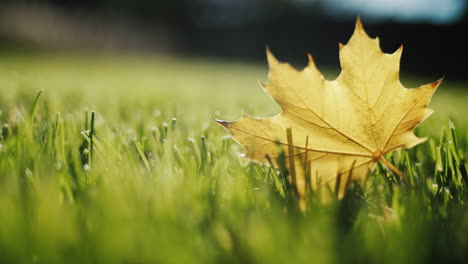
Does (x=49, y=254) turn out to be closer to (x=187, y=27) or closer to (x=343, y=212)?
(x=343, y=212)

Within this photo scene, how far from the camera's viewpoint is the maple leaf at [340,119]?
2.01ft

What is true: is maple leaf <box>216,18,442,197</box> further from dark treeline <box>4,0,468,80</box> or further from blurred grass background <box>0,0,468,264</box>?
dark treeline <box>4,0,468,80</box>

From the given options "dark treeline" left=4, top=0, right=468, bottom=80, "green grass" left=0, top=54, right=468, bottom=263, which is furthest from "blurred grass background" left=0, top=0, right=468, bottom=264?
"dark treeline" left=4, top=0, right=468, bottom=80

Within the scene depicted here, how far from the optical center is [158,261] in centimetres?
39

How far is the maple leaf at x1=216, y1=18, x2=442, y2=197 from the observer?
614mm

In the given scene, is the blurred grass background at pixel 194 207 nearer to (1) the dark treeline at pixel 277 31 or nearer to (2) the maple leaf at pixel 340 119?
(2) the maple leaf at pixel 340 119

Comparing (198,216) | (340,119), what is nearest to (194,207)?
(198,216)

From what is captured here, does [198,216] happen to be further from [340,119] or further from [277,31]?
[277,31]

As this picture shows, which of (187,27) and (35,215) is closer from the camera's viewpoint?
(35,215)

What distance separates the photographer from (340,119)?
2.15ft


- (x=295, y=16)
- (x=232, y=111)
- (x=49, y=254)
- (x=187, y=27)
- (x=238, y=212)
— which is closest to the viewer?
(x=49, y=254)

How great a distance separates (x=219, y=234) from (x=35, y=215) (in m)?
0.23

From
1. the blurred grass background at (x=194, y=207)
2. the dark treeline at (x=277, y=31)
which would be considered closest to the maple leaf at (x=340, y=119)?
the blurred grass background at (x=194, y=207)

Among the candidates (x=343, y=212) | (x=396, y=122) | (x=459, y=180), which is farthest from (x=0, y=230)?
(x=459, y=180)
